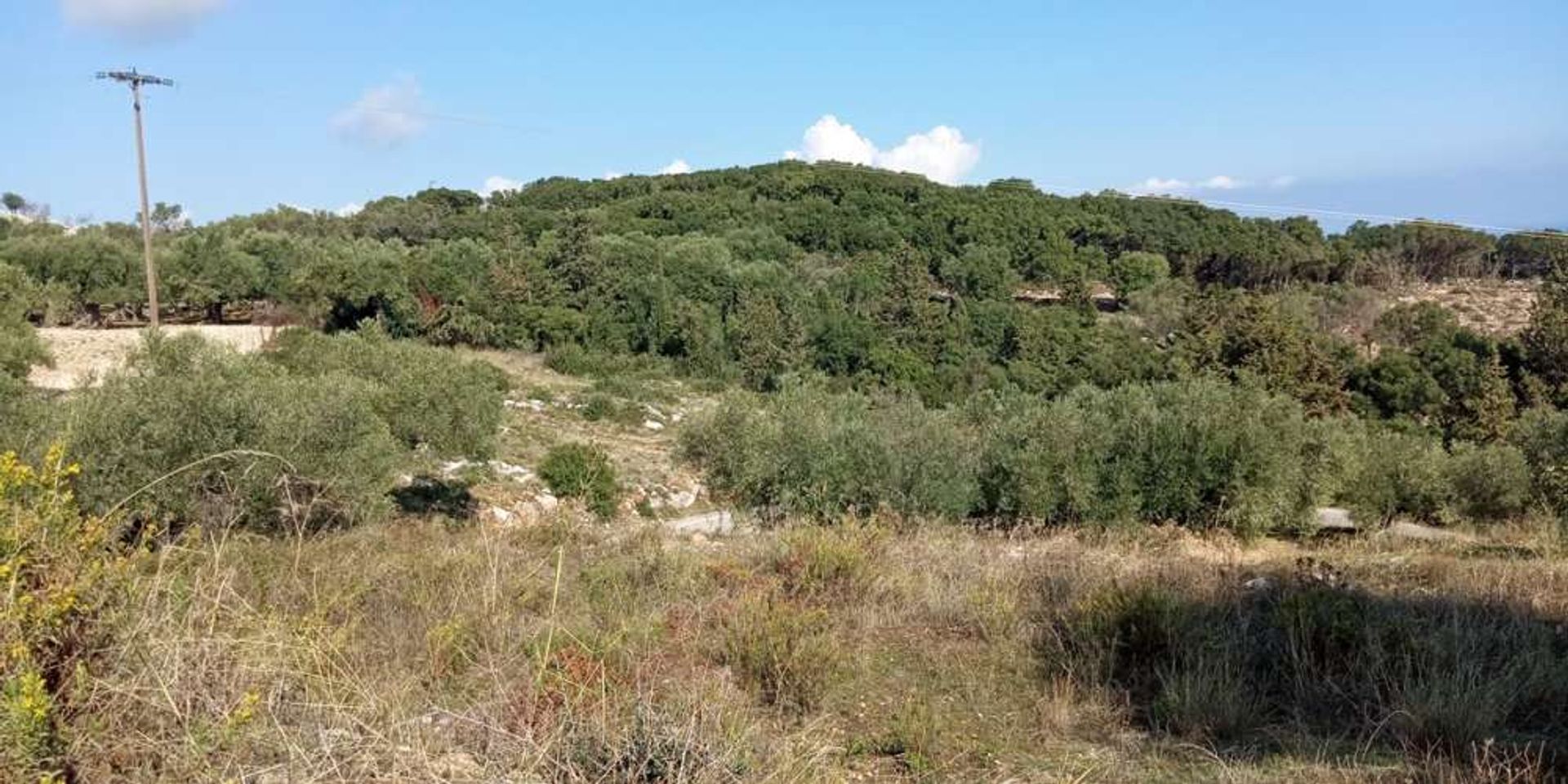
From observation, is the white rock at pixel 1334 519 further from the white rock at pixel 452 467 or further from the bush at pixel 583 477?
the white rock at pixel 452 467

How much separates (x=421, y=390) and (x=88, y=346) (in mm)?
19358

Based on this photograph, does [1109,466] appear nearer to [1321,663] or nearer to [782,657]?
[1321,663]

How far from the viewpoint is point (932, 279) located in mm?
66875

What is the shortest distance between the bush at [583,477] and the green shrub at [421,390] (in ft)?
5.11

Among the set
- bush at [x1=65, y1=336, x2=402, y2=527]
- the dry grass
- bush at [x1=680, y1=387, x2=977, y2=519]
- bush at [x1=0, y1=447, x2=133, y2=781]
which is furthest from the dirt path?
bush at [x1=0, y1=447, x2=133, y2=781]

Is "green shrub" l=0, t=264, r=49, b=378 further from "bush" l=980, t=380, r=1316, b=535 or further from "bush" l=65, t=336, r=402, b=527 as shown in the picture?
"bush" l=980, t=380, r=1316, b=535

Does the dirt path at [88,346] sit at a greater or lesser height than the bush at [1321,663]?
greater

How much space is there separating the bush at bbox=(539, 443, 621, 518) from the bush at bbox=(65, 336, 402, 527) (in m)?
7.82

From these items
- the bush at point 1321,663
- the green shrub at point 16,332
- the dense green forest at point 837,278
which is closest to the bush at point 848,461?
the bush at point 1321,663

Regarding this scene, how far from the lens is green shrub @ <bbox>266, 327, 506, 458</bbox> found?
2112cm

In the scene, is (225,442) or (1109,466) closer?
(225,442)

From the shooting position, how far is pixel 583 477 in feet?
74.4

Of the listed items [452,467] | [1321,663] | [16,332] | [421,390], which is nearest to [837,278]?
[452,467]

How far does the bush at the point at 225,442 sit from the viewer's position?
933cm
